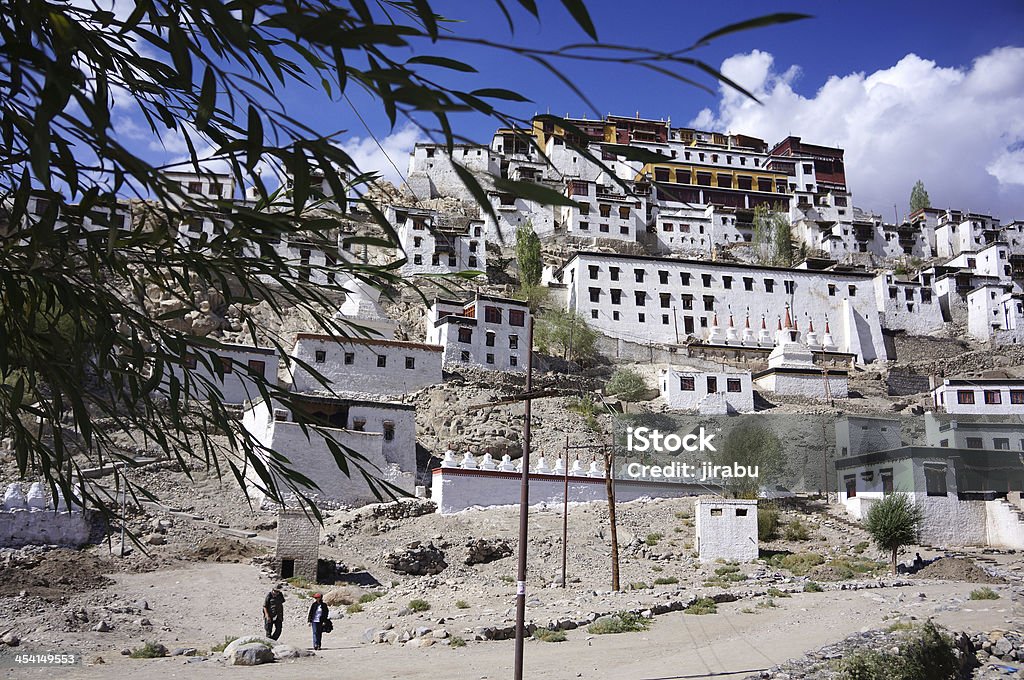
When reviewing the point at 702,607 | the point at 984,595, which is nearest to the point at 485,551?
the point at 702,607

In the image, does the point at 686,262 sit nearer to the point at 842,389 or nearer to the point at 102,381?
the point at 842,389

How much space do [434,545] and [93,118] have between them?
24.5 metres

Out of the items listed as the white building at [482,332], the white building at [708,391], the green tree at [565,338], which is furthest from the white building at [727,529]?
the green tree at [565,338]

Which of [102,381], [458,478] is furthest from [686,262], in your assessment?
[102,381]

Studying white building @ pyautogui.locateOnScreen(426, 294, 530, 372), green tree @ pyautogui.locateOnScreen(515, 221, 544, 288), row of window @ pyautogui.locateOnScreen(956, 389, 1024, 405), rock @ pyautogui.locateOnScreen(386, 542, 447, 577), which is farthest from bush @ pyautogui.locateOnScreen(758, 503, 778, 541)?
green tree @ pyautogui.locateOnScreen(515, 221, 544, 288)

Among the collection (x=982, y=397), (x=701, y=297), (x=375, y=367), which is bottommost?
(x=982, y=397)

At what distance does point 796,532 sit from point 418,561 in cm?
1241

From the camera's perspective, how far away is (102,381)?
4.06 metres

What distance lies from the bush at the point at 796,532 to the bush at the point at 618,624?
11886 mm

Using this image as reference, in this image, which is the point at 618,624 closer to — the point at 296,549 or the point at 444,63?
the point at 296,549

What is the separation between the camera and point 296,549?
74.8 feet

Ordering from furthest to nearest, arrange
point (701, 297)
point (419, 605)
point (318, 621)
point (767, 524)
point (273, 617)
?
point (701, 297) → point (767, 524) → point (419, 605) → point (273, 617) → point (318, 621)

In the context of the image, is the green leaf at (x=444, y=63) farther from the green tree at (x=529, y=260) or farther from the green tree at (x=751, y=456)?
the green tree at (x=529, y=260)

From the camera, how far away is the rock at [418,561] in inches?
963
